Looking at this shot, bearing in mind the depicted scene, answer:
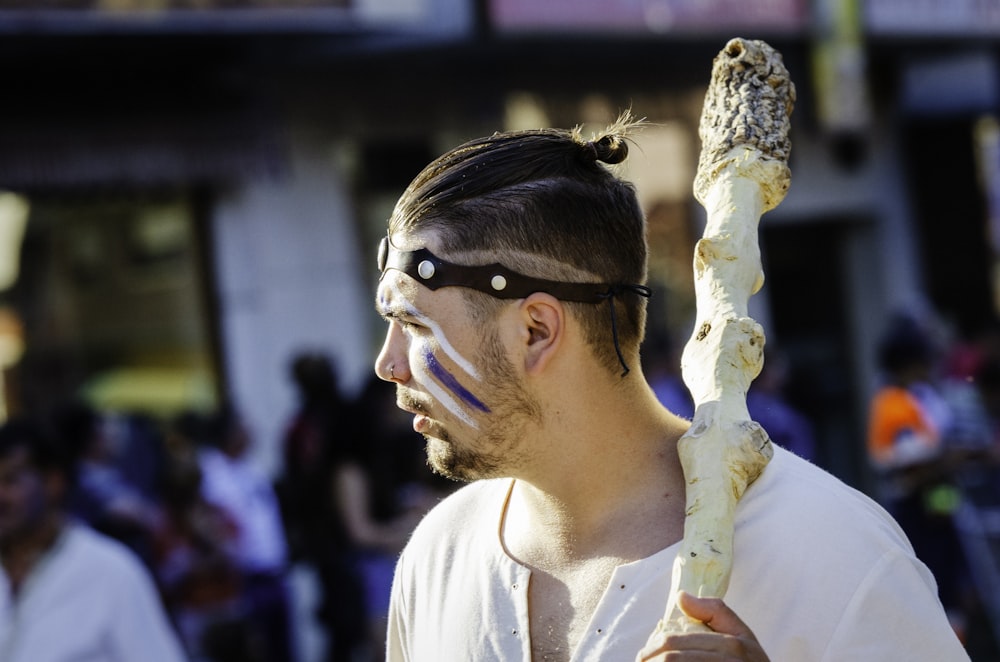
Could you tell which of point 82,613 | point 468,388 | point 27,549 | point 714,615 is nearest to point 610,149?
point 468,388

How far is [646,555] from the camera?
6.96 feet

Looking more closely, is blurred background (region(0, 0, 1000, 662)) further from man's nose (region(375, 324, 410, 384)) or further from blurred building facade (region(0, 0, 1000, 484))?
man's nose (region(375, 324, 410, 384))

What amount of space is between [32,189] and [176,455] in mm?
2137

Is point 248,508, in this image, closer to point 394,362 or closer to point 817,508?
point 394,362

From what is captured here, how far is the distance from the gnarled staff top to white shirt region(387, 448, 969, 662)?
496mm

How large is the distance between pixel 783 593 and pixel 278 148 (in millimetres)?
7832

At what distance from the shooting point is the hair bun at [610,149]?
2.31 m

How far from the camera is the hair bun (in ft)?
7.58

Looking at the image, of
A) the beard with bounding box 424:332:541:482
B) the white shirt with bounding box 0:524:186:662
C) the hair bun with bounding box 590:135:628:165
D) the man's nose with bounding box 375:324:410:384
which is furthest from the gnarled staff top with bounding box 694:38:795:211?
the white shirt with bounding box 0:524:186:662

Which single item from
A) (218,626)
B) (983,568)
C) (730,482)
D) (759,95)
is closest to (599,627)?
(730,482)

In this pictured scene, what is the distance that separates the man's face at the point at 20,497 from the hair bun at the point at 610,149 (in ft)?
10.1

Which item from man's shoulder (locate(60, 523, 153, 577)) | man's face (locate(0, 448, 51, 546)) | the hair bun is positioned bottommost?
man's shoulder (locate(60, 523, 153, 577))

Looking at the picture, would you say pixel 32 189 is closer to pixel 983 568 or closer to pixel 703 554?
pixel 983 568

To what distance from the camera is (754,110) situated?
2320 mm
